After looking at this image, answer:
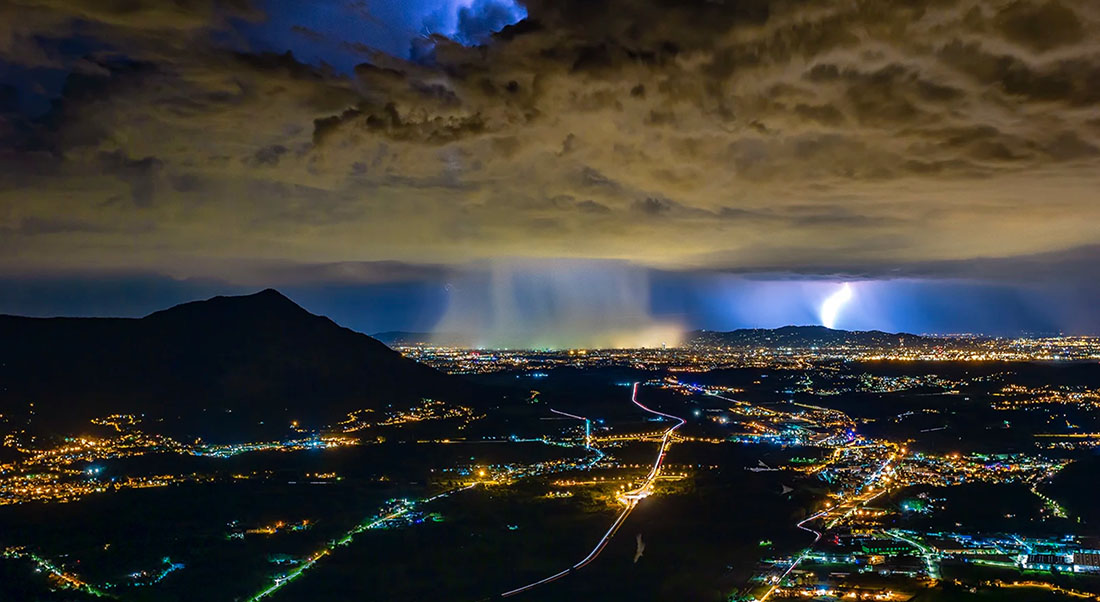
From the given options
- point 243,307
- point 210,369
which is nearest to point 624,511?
point 210,369

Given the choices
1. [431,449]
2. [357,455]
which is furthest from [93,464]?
[431,449]

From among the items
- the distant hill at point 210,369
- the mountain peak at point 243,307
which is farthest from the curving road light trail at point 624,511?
the mountain peak at point 243,307

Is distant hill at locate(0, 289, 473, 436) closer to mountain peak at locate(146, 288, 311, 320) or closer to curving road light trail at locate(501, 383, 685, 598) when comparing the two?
mountain peak at locate(146, 288, 311, 320)

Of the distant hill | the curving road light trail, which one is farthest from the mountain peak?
the curving road light trail

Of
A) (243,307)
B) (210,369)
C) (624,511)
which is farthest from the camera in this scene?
(243,307)

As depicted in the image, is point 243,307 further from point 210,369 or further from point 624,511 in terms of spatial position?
point 624,511

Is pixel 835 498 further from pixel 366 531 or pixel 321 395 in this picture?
pixel 321 395

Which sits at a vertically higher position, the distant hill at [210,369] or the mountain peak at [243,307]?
the mountain peak at [243,307]

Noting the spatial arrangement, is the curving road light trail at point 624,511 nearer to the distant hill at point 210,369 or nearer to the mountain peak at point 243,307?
the distant hill at point 210,369
